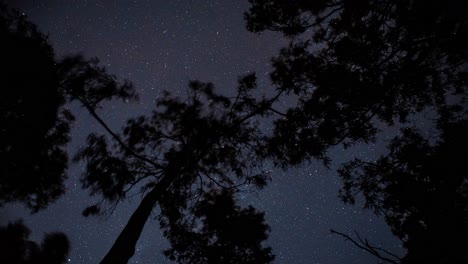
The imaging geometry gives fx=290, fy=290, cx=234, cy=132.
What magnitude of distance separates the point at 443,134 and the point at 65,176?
9285 mm

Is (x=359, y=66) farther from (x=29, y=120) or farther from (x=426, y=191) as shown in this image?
(x=29, y=120)

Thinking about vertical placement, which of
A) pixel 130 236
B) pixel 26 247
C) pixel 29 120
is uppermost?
pixel 29 120

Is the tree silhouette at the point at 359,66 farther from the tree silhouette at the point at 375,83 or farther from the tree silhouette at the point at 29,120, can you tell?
the tree silhouette at the point at 29,120

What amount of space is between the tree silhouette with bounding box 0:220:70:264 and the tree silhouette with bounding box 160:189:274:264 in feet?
20.1

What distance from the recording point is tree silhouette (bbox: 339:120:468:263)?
8.15 ft

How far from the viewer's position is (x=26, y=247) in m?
1.80

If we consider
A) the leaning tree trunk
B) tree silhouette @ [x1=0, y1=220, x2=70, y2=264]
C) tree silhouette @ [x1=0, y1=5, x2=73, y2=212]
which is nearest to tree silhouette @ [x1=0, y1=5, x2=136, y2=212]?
tree silhouette @ [x1=0, y1=5, x2=73, y2=212]

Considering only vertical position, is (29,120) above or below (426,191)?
above

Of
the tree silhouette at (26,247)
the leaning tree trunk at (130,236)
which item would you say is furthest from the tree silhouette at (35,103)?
the tree silhouette at (26,247)

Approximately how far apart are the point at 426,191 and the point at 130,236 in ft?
18.2

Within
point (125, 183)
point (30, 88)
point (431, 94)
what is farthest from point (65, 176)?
point (431, 94)

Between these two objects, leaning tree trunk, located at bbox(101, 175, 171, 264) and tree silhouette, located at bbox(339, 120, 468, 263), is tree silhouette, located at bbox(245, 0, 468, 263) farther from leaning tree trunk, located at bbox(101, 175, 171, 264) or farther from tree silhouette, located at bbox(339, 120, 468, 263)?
leaning tree trunk, located at bbox(101, 175, 171, 264)

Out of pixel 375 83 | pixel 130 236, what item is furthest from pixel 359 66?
pixel 130 236

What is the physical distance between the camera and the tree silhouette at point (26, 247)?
1.72 meters
